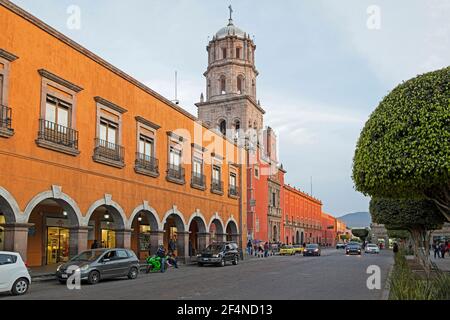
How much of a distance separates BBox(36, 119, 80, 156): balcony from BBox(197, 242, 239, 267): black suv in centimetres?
1170

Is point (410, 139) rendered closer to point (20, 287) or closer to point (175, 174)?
point (20, 287)

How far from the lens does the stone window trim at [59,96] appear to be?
21141 millimetres

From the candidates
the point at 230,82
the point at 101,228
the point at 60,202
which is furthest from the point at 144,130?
the point at 230,82

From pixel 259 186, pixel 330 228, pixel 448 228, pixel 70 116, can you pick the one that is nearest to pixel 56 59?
pixel 70 116

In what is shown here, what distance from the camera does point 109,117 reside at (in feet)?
85.0

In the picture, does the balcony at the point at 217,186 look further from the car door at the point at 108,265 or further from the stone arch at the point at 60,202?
the car door at the point at 108,265

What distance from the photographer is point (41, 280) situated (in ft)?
66.8

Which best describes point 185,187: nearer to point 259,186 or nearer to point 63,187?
point 63,187

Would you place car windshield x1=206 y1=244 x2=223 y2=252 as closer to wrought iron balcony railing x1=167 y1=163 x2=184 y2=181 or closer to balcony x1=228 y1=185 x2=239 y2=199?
wrought iron balcony railing x1=167 y1=163 x2=184 y2=181

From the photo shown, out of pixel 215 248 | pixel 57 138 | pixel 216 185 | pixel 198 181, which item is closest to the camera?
pixel 57 138

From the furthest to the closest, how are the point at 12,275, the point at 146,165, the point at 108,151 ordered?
the point at 146,165
the point at 108,151
the point at 12,275

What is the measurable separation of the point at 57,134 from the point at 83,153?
1.97 metres

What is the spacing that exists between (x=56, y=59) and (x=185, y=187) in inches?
553

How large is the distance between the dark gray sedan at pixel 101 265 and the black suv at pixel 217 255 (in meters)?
9.25
